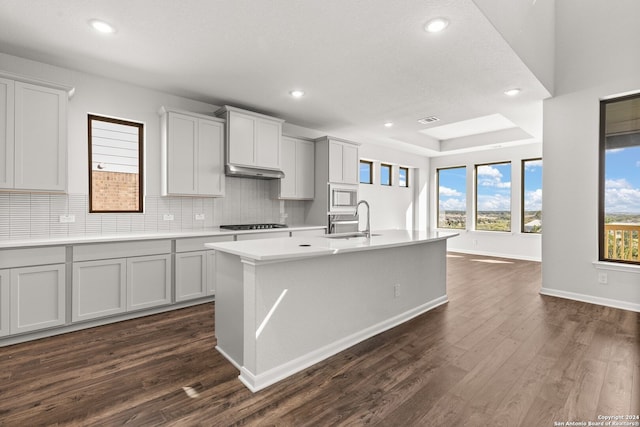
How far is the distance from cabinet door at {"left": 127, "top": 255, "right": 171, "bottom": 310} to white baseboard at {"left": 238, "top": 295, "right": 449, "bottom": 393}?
183cm

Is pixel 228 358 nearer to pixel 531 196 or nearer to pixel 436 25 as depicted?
pixel 436 25

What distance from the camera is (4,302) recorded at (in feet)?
8.75

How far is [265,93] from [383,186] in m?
4.41

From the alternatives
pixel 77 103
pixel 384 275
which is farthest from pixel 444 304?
pixel 77 103

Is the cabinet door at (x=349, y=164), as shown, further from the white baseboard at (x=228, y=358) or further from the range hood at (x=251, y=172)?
the white baseboard at (x=228, y=358)

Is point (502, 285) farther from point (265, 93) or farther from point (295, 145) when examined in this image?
point (265, 93)

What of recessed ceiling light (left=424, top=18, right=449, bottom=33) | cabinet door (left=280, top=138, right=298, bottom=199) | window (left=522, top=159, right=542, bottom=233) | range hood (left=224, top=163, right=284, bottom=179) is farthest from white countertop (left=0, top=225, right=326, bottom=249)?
window (left=522, top=159, right=542, bottom=233)

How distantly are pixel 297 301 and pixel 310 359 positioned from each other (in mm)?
466

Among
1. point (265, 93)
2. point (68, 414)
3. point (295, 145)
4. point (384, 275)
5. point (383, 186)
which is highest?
point (265, 93)

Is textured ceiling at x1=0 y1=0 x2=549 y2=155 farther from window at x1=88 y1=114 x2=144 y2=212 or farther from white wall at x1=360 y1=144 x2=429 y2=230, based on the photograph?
white wall at x1=360 y1=144 x2=429 y2=230

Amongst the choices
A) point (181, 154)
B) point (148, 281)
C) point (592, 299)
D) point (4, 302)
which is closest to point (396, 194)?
point (592, 299)

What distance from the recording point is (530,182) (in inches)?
283

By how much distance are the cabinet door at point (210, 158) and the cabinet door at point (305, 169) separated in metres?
1.45

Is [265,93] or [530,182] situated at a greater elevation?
[265,93]
